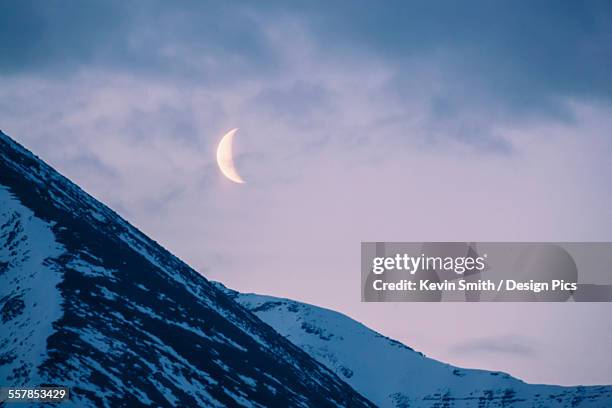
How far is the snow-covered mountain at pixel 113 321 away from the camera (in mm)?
61781

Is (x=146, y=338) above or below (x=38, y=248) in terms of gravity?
below

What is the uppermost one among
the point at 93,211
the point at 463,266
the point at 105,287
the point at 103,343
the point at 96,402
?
the point at 93,211

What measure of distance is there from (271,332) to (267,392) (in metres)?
40.6

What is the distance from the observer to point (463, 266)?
100562 millimetres

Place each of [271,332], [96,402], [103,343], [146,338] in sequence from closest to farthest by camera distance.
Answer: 1. [96,402]
2. [103,343]
3. [146,338]
4. [271,332]

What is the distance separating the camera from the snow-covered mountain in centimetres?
6178

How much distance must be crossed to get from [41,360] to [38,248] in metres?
23.7

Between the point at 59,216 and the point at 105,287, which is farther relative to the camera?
the point at 59,216

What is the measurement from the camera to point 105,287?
282 ft

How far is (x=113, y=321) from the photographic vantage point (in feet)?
252

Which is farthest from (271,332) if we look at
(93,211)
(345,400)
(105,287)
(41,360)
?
(41,360)

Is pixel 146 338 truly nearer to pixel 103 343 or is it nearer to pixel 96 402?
pixel 103 343

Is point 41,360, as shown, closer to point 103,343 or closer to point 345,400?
point 103,343

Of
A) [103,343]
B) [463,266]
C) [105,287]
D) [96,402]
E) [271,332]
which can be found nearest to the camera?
[96,402]
